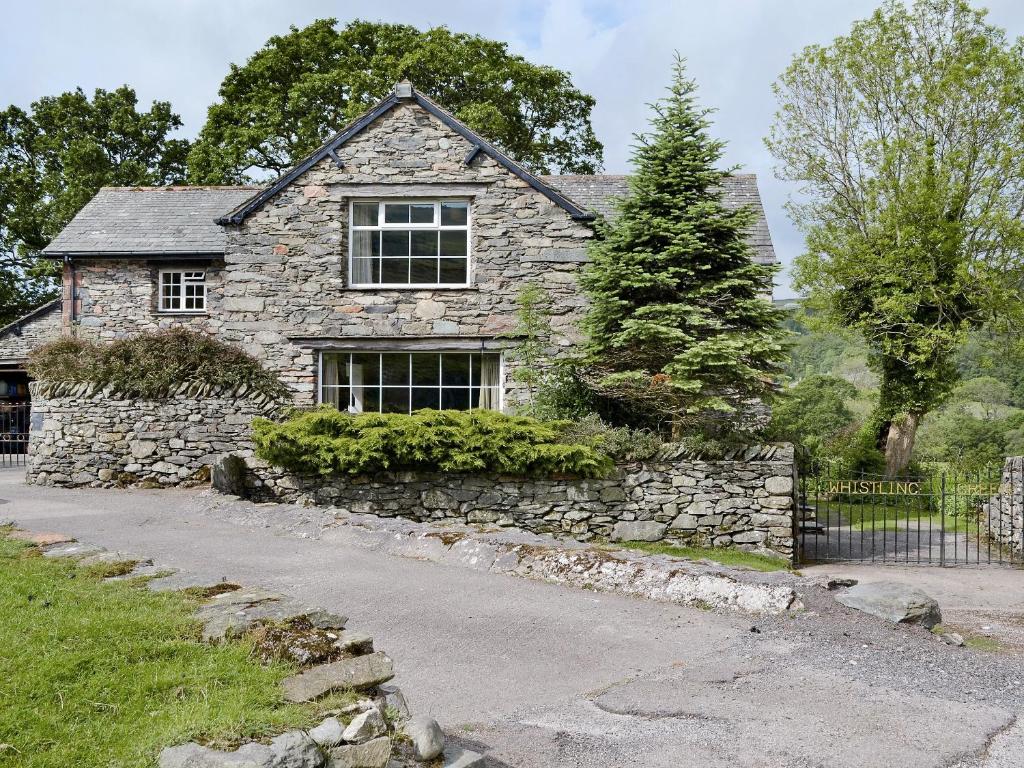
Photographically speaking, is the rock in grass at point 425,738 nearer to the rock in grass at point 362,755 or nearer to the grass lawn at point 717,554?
the rock in grass at point 362,755

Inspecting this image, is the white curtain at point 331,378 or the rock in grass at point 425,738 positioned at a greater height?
the white curtain at point 331,378

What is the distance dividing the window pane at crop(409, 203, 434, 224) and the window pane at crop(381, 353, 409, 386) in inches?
113

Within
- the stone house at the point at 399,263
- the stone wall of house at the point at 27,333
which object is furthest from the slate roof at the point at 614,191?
the stone wall of house at the point at 27,333

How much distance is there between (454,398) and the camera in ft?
55.7

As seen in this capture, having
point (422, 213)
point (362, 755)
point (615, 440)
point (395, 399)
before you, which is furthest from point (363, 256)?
point (362, 755)

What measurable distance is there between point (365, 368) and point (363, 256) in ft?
7.93

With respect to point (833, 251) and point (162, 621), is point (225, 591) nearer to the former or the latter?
point (162, 621)

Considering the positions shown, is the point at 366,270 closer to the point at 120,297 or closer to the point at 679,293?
the point at 679,293

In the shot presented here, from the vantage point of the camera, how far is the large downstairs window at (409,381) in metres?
16.9

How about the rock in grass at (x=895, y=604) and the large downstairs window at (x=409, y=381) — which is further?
the large downstairs window at (x=409, y=381)

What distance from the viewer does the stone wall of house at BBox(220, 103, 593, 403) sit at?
16766mm

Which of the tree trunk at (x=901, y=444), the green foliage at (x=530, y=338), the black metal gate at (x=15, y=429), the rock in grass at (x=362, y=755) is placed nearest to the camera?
the rock in grass at (x=362, y=755)

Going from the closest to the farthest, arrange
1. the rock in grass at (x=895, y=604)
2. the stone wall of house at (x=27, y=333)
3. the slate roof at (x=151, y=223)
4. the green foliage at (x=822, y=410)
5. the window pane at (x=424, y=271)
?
the rock in grass at (x=895, y=604), the window pane at (x=424, y=271), the slate roof at (x=151, y=223), the stone wall of house at (x=27, y=333), the green foliage at (x=822, y=410)

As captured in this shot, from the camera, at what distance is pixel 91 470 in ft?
52.0
